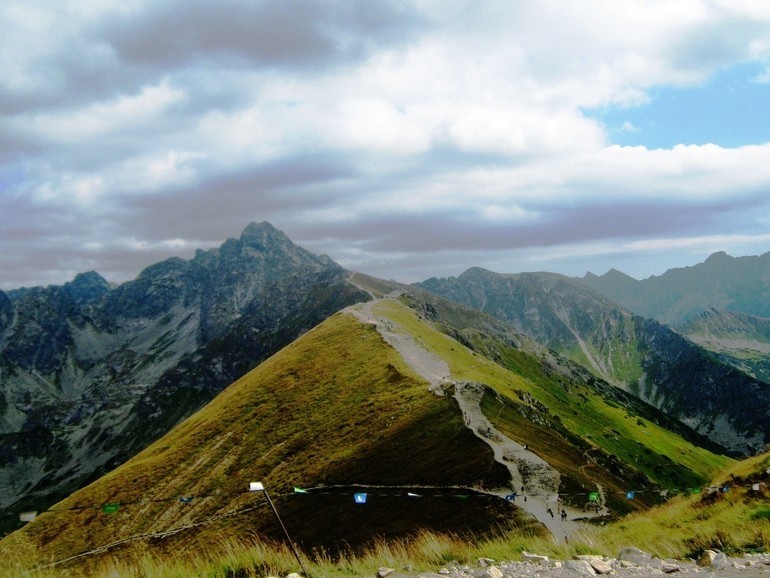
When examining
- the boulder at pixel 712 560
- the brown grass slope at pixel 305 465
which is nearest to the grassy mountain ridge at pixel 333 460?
the brown grass slope at pixel 305 465

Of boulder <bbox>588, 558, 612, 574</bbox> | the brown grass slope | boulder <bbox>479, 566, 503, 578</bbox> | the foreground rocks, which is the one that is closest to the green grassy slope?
the brown grass slope

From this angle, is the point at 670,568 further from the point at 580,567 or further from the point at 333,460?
the point at 333,460

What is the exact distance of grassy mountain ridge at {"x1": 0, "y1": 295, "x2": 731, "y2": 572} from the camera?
57.8 m

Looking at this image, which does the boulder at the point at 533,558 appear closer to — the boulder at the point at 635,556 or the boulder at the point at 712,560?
the boulder at the point at 635,556

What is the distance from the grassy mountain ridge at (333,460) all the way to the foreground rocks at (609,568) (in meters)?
22.7

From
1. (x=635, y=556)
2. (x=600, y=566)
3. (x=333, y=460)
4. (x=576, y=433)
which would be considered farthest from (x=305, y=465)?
(x=600, y=566)

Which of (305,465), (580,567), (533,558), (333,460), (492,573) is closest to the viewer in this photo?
(492,573)

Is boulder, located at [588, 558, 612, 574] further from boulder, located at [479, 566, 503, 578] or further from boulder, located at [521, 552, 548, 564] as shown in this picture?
boulder, located at [479, 566, 503, 578]

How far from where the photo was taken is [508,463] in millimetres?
57938

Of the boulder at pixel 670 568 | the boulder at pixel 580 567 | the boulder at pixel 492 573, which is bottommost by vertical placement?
the boulder at pixel 670 568

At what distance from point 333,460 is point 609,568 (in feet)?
218

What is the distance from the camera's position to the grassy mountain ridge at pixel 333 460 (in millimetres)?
57812

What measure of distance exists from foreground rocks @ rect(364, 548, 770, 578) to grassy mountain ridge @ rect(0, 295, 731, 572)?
74.5 feet

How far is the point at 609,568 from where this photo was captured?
509 inches
